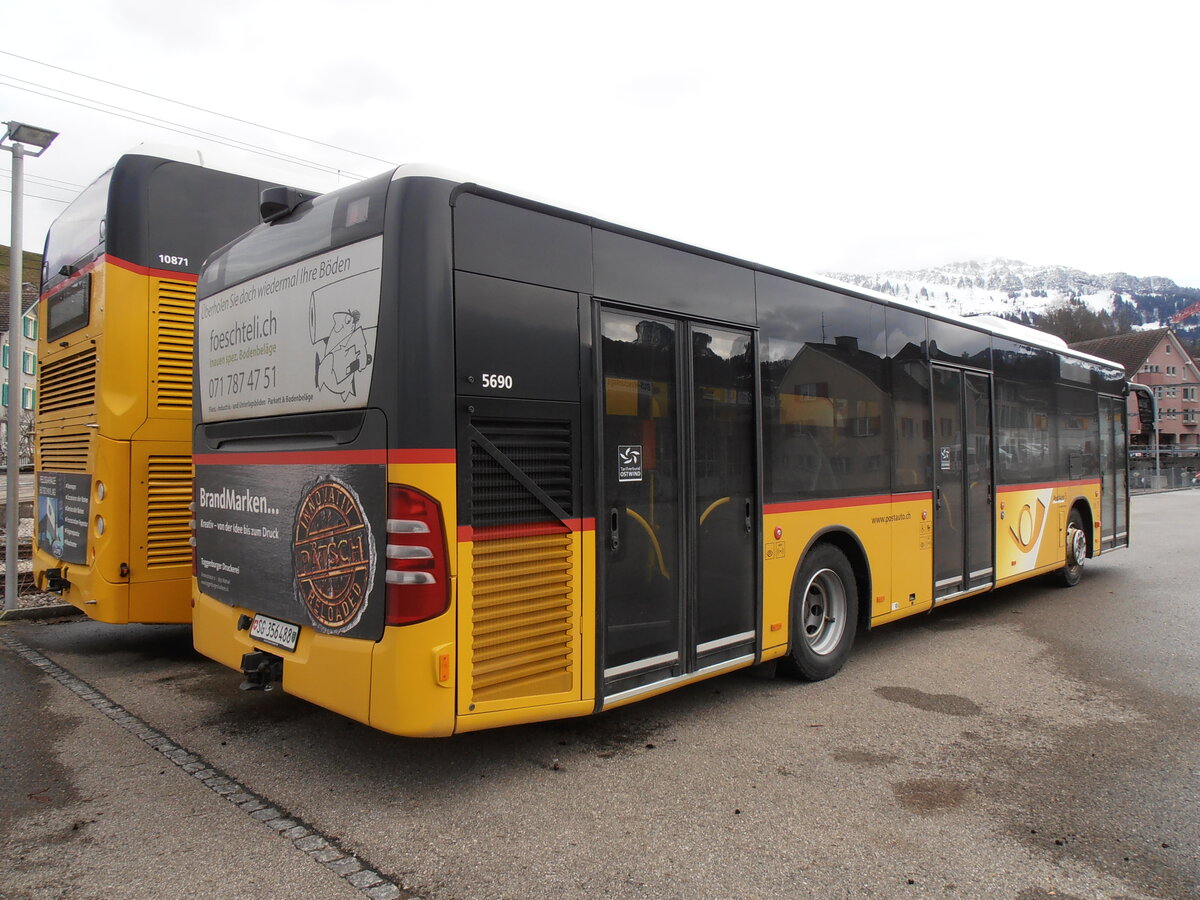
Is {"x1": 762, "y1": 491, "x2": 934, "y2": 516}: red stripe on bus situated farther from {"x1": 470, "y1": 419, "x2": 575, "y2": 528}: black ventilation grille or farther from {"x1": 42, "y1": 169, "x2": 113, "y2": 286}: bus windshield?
{"x1": 42, "y1": 169, "x2": 113, "y2": 286}: bus windshield

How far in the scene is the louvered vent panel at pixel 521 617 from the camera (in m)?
3.83

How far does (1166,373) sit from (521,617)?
300 feet

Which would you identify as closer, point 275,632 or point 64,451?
point 275,632

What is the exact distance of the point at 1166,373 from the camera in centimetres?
7725

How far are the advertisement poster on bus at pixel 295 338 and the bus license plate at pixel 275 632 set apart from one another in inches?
44.5

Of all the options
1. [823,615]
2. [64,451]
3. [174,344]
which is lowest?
[823,615]

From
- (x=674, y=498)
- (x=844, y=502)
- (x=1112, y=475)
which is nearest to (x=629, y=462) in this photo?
(x=674, y=498)

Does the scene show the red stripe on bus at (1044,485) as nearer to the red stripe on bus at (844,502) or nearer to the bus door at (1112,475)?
the bus door at (1112,475)

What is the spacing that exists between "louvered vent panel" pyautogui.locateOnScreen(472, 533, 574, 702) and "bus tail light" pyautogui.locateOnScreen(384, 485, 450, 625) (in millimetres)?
211

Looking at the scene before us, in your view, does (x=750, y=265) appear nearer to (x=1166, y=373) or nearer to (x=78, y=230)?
(x=78, y=230)

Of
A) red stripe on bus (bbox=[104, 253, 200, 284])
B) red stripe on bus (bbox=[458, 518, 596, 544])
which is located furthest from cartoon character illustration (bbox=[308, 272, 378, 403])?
red stripe on bus (bbox=[104, 253, 200, 284])

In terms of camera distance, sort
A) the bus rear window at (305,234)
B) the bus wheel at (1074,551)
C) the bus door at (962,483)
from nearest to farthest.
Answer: the bus rear window at (305,234) → the bus door at (962,483) → the bus wheel at (1074,551)

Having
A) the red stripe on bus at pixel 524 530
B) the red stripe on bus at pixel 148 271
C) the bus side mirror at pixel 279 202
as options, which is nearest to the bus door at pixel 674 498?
the red stripe on bus at pixel 524 530

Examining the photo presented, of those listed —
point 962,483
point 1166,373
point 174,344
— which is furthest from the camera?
point 1166,373
